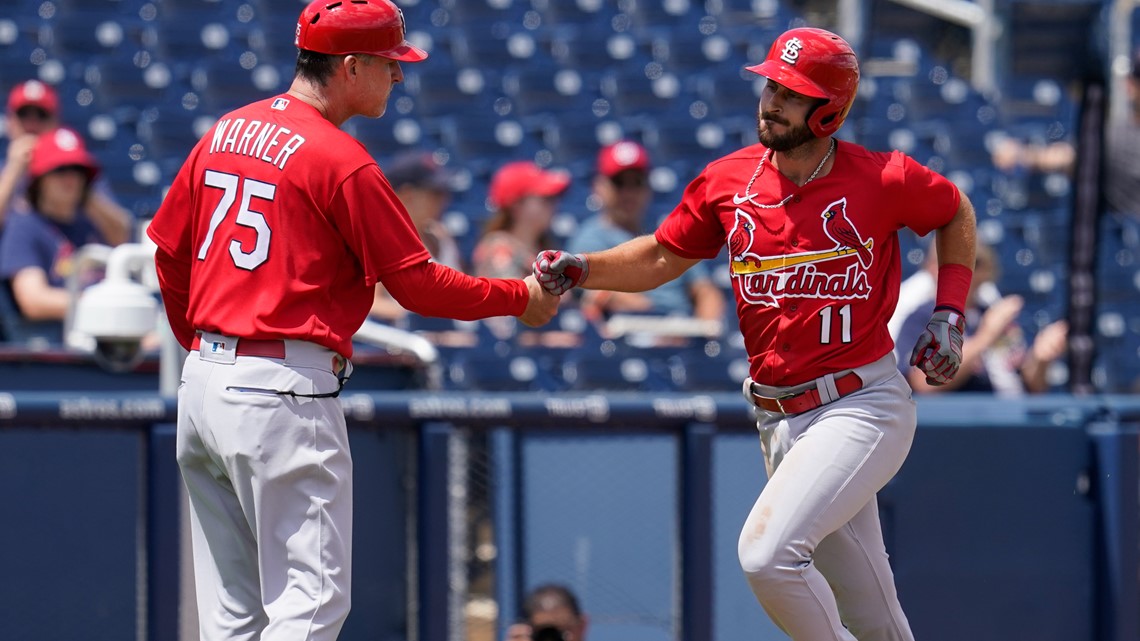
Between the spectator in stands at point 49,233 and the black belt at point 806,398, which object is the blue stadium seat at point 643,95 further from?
the black belt at point 806,398

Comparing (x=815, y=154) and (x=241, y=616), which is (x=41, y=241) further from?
(x=815, y=154)

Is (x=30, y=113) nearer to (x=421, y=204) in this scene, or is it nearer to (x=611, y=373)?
(x=421, y=204)

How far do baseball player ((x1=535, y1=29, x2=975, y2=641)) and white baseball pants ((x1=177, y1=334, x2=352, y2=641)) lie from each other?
97 cm

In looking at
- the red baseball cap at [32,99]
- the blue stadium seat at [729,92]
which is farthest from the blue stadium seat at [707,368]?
the blue stadium seat at [729,92]

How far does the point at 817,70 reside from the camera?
3607 mm

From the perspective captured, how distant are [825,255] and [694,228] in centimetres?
42

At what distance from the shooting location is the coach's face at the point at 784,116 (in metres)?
3.63

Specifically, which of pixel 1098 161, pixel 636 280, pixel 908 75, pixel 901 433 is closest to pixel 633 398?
pixel 636 280

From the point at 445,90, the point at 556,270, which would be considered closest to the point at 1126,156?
the point at 445,90

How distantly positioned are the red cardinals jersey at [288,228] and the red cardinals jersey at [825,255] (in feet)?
2.81

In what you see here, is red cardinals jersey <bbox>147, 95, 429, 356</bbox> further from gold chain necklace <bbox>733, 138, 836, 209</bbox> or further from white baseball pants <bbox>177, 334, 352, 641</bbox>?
gold chain necklace <bbox>733, 138, 836, 209</bbox>

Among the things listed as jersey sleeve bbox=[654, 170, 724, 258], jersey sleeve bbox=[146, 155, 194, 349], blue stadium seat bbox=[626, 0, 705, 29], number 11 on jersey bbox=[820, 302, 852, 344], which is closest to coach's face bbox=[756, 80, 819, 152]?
jersey sleeve bbox=[654, 170, 724, 258]

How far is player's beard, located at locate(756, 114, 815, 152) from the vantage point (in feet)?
12.0

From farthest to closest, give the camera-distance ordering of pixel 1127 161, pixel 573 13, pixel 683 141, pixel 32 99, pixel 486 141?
pixel 573 13 → pixel 683 141 → pixel 486 141 → pixel 1127 161 → pixel 32 99
